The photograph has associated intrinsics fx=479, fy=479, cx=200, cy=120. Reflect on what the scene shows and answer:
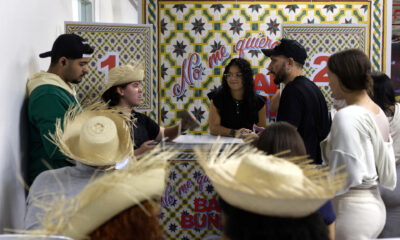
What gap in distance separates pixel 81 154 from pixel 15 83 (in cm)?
87

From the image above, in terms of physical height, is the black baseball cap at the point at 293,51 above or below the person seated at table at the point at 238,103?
above

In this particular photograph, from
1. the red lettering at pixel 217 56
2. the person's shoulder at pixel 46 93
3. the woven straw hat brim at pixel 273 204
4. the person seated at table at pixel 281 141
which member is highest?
the red lettering at pixel 217 56

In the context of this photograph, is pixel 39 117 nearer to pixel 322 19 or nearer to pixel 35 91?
pixel 35 91

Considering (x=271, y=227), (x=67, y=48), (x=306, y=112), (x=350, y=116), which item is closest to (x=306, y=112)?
(x=306, y=112)

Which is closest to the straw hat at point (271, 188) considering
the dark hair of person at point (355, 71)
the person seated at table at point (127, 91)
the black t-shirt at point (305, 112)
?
the dark hair of person at point (355, 71)

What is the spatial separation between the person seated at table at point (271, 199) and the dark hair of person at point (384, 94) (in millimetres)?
2246

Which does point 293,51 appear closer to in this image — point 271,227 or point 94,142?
point 94,142

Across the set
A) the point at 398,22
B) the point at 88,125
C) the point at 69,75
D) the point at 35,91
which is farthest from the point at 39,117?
the point at 398,22

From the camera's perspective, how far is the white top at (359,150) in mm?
2510

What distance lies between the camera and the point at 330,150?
2.63 metres

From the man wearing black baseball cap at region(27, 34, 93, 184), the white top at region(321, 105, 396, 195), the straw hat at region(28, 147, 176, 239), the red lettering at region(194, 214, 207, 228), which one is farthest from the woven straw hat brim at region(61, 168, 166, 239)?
the red lettering at region(194, 214, 207, 228)

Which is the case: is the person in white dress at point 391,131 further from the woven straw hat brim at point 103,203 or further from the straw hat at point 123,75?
the woven straw hat brim at point 103,203

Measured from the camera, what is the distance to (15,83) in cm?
305

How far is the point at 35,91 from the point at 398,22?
728 cm
